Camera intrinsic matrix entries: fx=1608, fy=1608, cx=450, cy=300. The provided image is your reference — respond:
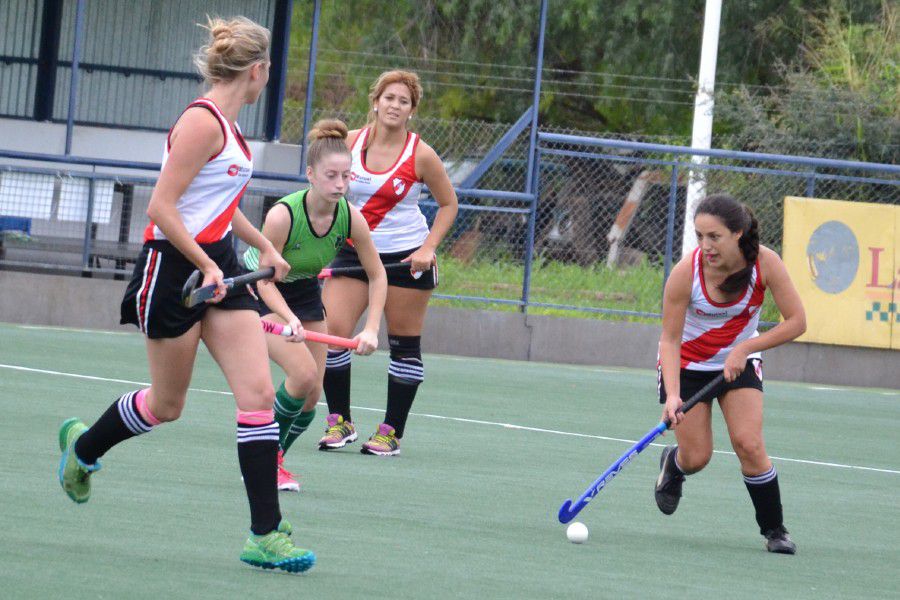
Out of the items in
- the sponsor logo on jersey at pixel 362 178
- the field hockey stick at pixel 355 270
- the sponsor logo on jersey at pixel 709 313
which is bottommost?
the sponsor logo on jersey at pixel 709 313

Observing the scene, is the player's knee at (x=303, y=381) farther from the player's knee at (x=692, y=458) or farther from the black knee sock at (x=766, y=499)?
the black knee sock at (x=766, y=499)

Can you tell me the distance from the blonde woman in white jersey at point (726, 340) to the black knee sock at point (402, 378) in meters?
1.99

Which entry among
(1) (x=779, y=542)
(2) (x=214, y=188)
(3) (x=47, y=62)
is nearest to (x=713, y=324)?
(1) (x=779, y=542)

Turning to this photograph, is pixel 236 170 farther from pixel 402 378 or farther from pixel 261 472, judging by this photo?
pixel 402 378

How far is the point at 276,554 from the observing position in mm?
5059

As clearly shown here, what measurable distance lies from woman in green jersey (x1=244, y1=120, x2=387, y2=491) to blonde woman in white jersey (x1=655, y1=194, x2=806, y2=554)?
1.26 meters

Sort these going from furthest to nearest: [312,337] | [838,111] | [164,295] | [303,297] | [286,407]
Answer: [838,111] < [303,297] < [286,407] < [312,337] < [164,295]

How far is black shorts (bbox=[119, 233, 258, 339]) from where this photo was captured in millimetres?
5320

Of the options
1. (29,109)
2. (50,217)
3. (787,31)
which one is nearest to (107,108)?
(29,109)

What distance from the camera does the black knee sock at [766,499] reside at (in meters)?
6.45

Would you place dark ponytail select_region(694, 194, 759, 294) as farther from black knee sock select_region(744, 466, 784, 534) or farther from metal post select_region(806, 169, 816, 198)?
metal post select_region(806, 169, 816, 198)

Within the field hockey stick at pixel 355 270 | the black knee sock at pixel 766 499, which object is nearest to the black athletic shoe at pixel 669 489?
the black knee sock at pixel 766 499

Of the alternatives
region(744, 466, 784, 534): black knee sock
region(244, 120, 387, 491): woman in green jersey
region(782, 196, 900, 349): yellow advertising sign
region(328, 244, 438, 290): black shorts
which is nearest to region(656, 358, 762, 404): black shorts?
region(744, 466, 784, 534): black knee sock

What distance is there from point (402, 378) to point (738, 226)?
2674 millimetres
